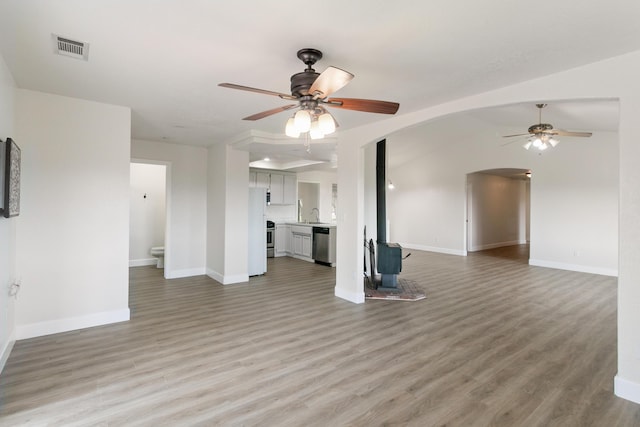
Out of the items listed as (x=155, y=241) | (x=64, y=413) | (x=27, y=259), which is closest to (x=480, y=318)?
(x=64, y=413)

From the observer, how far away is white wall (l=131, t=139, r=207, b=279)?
5801mm

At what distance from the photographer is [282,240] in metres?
8.68

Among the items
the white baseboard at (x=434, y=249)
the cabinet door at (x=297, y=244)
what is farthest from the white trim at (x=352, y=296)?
the white baseboard at (x=434, y=249)

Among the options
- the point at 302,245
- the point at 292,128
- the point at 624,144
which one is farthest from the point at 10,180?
the point at 302,245

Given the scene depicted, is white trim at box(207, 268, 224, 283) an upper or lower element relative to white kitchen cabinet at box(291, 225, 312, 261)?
lower

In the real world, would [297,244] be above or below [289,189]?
below

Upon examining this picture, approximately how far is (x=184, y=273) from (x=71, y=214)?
2.83 metres

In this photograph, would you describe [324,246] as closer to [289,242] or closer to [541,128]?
[289,242]

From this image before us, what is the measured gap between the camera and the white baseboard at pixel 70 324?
3195 millimetres

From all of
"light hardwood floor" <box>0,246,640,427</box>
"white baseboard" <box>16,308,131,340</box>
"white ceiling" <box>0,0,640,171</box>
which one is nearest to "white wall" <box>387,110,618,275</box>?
"light hardwood floor" <box>0,246,640,427</box>

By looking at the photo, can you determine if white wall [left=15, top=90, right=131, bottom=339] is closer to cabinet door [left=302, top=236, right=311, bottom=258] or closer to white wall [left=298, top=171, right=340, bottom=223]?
cabinet door [left=302, top=236, right=311, bottom=258]

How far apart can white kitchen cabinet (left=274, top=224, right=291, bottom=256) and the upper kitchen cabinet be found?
0.76 metres

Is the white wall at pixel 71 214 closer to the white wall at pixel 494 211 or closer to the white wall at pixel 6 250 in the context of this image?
the white wall at pixel 6 250

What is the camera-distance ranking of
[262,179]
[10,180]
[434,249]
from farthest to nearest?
[434,249] < [262,179] < [10,180]
